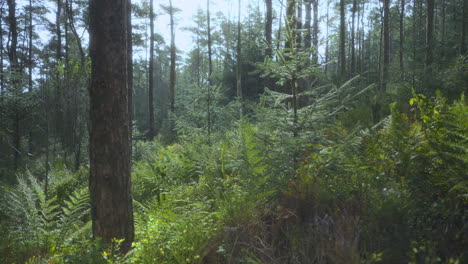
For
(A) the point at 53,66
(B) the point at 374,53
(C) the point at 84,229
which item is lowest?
(C) the point at 84,229

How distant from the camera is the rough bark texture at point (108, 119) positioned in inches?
130

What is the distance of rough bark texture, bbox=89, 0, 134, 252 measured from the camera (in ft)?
10.8

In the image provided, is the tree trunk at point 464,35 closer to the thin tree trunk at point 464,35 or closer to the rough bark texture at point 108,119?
the thin tree trunk at point 464,35

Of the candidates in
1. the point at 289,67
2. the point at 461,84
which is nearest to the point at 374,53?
the point at 461,84

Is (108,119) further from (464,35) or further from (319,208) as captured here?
(464,35)

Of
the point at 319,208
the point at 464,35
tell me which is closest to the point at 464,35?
the point at 464,35

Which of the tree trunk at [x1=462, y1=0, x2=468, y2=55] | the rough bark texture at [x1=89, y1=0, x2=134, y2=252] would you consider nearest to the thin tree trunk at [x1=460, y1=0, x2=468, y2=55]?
the tree trunk at [x1=462, y1=0, x2=468, y2=55]

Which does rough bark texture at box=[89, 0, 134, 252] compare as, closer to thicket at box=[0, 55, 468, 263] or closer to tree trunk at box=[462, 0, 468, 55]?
thicket at box=[0, 55, 468, 263]

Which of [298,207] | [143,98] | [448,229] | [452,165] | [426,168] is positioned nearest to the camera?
[448,229]

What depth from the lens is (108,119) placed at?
3299mm

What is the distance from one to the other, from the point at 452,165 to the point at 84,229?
4.39 metres

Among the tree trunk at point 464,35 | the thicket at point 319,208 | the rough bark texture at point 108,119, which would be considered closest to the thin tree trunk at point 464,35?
the tree trunk at point 464,35

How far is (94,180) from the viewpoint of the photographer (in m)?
3.38

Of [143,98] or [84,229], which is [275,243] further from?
[143,98]
